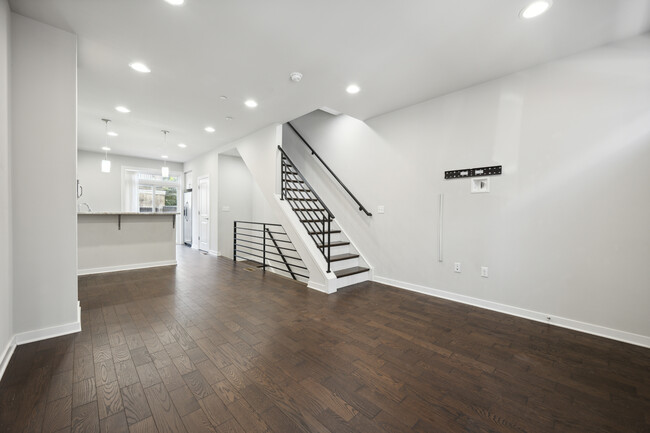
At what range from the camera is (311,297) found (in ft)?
11.5

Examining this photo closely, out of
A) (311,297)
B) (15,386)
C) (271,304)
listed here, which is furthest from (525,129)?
(15,386)

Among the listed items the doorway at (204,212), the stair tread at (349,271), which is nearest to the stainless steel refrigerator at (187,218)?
the doorway at (204,212)

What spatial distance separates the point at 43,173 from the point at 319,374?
2751 mm

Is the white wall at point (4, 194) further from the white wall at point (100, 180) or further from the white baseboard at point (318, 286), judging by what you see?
the white wall at point (100, 180)

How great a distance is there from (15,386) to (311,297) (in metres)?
2.53

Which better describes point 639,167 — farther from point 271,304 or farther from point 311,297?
Result: point 271,304

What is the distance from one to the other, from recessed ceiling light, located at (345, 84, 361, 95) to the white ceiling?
0.22ft

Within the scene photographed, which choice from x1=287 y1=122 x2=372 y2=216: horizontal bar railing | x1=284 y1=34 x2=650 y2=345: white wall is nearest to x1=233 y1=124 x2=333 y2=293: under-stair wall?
x1=287 y1=122 x2=372 y2=216: horizontal bar railing

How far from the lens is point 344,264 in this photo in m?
4.34

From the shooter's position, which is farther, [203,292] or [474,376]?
[203,292]

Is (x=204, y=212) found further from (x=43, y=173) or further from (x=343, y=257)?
(x=43, y=173)

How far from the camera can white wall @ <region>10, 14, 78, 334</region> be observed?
2.14 metres

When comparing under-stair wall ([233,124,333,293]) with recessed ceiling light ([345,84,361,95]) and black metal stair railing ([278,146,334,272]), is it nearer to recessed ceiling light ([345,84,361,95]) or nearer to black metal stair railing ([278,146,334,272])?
black metal stair railing ([278,146,334,272])

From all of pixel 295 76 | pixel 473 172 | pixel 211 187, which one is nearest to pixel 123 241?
pixel 211 187
